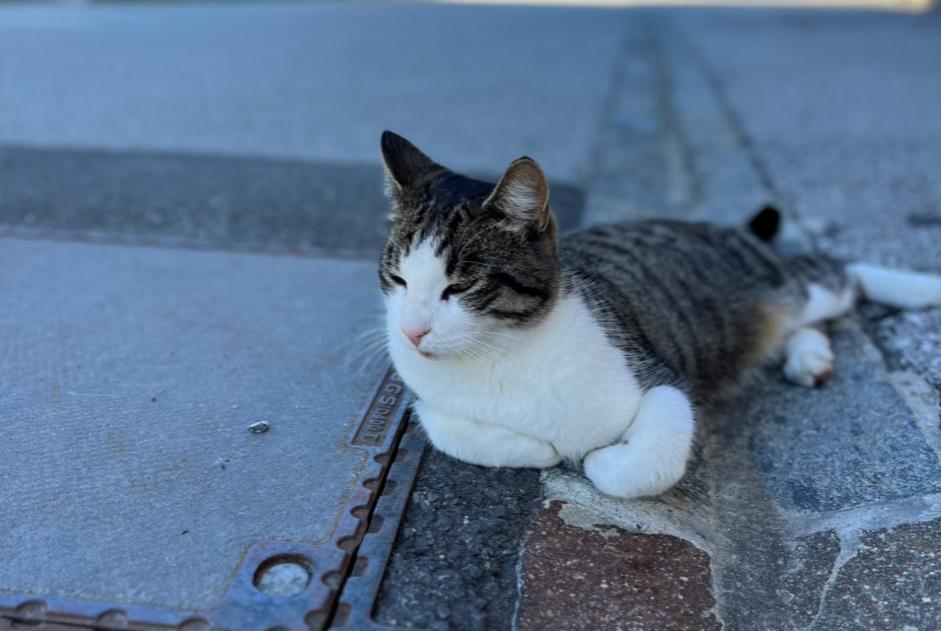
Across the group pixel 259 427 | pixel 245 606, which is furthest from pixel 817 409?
pixel 245 606

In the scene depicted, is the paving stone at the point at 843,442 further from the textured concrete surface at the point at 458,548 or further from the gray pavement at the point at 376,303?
the textured concrete surface at the point at 458,548

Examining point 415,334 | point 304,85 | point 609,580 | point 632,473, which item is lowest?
point 304,85

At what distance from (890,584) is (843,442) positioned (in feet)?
1.96

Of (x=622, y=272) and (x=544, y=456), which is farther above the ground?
(x=622, y=272)

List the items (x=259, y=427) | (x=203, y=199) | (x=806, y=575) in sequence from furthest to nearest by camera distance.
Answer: (x=203, y=199) → (x=259, y=427) → (x=806, y=575)

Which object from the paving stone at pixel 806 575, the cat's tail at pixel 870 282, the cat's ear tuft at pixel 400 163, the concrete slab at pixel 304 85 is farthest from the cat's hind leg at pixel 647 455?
the concrete slab at pixel 304 85

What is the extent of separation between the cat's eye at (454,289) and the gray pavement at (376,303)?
43 centimetres

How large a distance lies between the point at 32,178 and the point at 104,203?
0.54 m

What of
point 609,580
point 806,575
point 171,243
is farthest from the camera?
point 171,243

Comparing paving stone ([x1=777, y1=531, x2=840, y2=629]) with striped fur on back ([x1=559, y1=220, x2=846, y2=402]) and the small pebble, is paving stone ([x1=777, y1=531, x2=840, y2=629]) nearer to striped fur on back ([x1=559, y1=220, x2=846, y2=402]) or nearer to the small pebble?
striped fur on back ([x1=559, y1=220, x2=846, y2=402])

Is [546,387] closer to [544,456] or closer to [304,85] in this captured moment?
[544,456]

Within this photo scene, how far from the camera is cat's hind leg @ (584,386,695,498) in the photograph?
1.94 meters

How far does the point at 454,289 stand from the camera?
6.48 ft

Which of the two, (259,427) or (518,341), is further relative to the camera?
(259,427)
